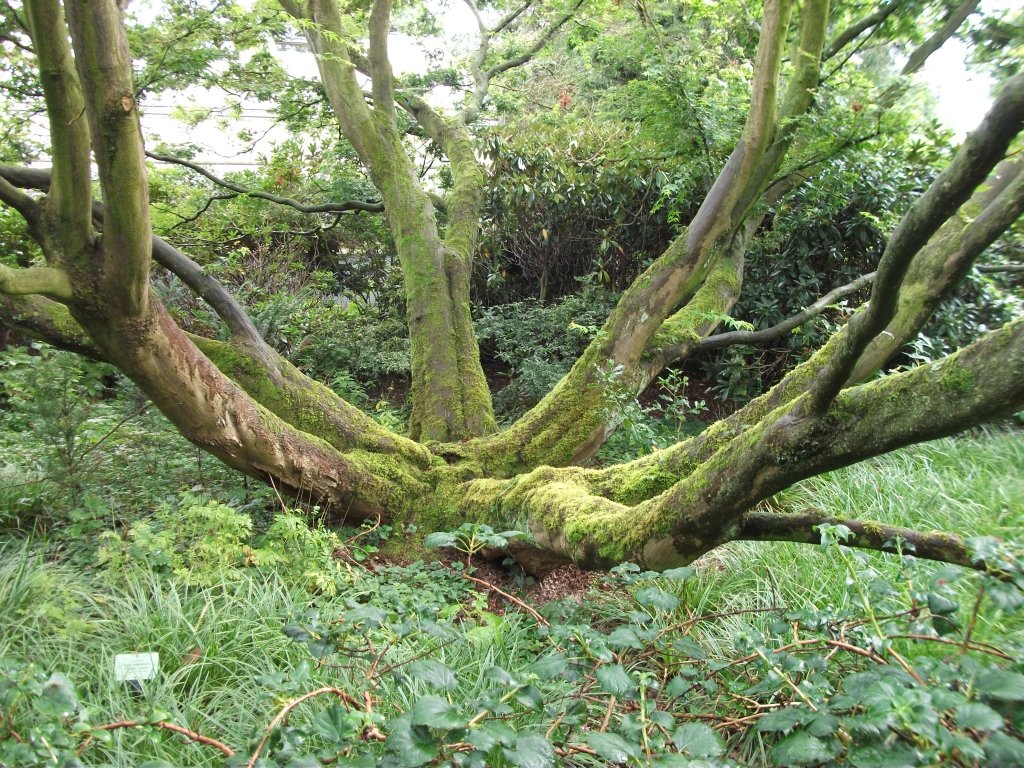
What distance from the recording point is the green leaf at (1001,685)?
3.79 ft

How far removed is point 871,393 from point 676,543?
93 cm

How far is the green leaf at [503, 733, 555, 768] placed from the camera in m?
1.26

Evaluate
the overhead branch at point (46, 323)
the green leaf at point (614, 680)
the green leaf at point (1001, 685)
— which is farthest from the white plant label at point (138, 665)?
the green leaf at point (1001, 685)

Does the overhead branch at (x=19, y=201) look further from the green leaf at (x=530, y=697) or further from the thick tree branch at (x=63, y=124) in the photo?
the green leaf at (x=530, y=697)

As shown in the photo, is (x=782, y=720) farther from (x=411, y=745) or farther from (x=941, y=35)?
(x=941, y=35)

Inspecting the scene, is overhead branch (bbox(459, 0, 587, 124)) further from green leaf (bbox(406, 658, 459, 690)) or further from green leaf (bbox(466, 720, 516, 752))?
green leaf (bbox(466, 720, 516, 752))

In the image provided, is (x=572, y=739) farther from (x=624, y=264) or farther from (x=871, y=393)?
(x=624, y=264)

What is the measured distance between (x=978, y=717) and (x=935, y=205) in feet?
3.23

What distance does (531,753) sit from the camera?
129cm

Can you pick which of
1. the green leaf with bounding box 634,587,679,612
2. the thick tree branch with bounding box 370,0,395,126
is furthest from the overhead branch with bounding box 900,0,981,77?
the green leaf with bounding box 634,587,679,612

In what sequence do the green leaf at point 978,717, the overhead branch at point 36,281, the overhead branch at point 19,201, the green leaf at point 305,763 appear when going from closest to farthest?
the green leaf at point 978,717, the green leaf at point 305,763, the overhead branch at point 36,281, the overhead branch at point 19,201

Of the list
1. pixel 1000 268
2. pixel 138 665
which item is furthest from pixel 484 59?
pixel 138 665

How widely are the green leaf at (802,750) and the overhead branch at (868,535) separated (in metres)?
0.52

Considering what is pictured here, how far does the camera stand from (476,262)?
7.90 m
